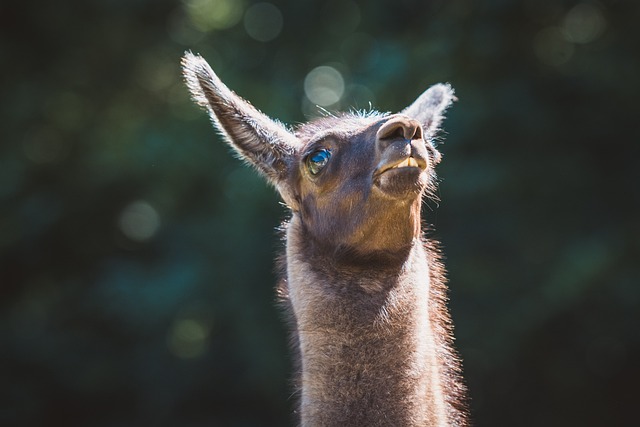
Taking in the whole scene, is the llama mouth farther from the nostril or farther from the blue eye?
the blue eye

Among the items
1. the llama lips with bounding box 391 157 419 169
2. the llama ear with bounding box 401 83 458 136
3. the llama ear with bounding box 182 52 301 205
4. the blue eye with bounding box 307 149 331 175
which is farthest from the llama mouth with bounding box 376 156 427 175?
the llama ear with bounding box 401 83 458 136

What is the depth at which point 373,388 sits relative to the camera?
4.55 metres

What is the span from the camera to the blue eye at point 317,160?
487 centimetres

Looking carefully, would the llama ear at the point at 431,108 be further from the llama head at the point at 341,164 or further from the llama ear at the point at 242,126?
the llama ear at the point at 242,126

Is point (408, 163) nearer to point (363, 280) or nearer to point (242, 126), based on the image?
point (363, 280)

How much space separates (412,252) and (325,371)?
65 centimetres

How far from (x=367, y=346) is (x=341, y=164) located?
0.79m

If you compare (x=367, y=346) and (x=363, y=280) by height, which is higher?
(x=363, y=280)

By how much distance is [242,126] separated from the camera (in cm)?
Answer: 516

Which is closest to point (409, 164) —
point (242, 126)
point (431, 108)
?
point (242, 126)
